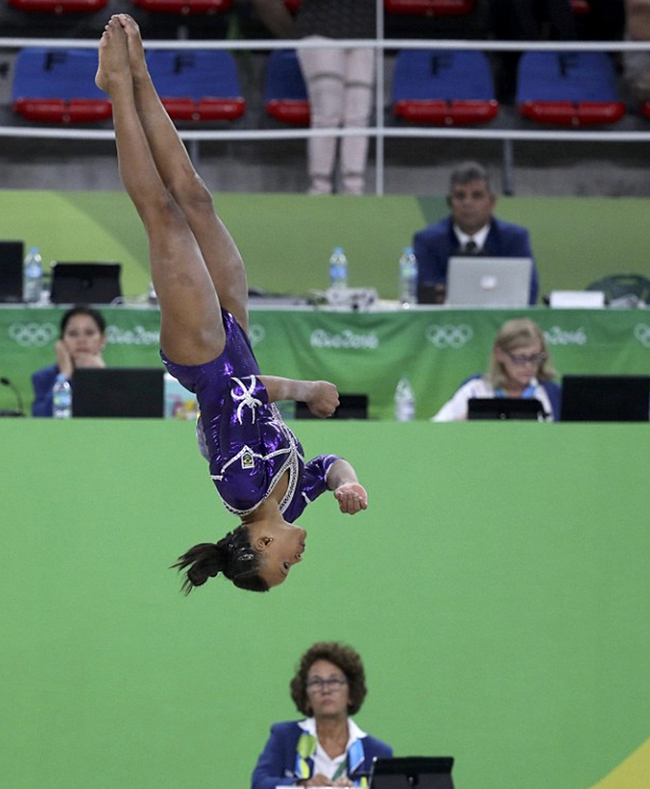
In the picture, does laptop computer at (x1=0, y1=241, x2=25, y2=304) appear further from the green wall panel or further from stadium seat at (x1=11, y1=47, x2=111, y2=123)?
stadium seat at (x1=11, y1=47, x2=111, y2=123)

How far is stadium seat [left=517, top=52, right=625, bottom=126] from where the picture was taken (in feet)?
32.8

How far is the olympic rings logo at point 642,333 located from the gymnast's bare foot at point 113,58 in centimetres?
402

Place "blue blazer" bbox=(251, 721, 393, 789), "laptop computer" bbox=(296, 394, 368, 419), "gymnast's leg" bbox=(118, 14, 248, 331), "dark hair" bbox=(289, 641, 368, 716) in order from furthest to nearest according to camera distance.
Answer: "laptop computer" bbox=(296, 394, 368, 419)
"dark hair" bbox=(289, 641, 368, 716)
"blue blazer" bbox=(251, 721, 393, 789)
"gymnast's leg" bbox=(118, 14, 248, 331)

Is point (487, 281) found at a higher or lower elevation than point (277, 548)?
higher

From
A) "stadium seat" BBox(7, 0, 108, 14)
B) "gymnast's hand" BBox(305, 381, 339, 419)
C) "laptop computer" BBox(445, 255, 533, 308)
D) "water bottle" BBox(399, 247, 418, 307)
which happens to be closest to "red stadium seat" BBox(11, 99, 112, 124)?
"stadium seat" BBox(7, 0, 108, 14)

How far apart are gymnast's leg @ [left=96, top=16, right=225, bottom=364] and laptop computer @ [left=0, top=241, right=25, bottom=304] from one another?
129 inches

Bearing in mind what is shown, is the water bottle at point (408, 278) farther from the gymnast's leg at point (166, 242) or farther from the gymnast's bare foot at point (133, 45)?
the gymnast's bare foot at point (133, 45)

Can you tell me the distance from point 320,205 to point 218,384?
14.3ft

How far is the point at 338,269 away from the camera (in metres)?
8.65

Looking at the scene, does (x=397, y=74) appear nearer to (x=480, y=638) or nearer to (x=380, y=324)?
(x=380, y=324)

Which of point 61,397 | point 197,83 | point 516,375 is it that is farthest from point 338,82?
point 61,397

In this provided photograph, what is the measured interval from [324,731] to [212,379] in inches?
75.2

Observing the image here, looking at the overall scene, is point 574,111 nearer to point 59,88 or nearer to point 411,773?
point 59,88

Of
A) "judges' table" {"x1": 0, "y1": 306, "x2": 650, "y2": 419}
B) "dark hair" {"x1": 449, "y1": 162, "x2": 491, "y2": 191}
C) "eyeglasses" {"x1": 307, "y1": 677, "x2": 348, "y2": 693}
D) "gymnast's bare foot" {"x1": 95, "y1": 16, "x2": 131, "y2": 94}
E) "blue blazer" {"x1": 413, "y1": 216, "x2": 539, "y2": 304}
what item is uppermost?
"dark hair" {"x1": 449, "y1": 162, "x2": 491, "y2": 191}
